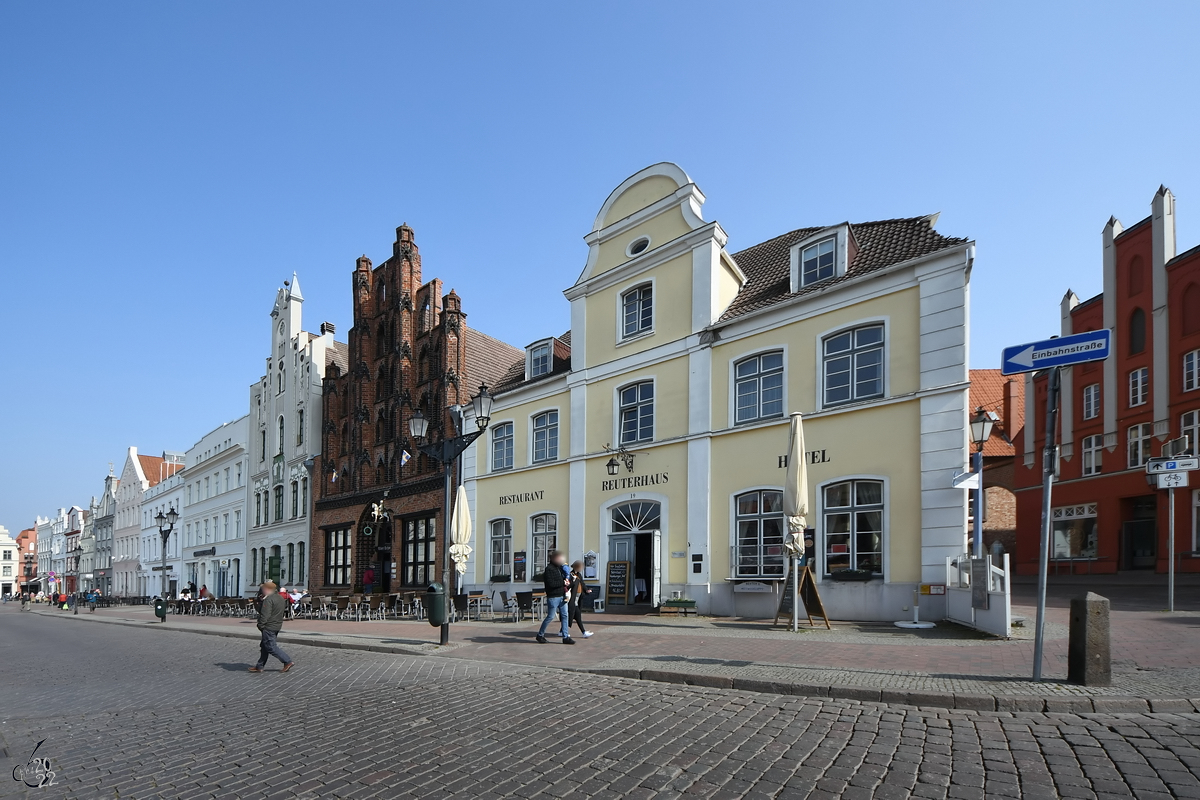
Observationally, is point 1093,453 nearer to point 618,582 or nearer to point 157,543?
point 618,582

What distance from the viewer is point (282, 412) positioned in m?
42.2

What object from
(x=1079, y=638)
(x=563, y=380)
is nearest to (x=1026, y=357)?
(x=1079, y=638)

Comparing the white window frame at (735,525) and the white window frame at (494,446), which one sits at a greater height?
the white window frame at (494,446)

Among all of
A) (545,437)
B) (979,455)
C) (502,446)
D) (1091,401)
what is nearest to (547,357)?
(545,437)

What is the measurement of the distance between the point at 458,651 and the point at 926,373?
10.9m

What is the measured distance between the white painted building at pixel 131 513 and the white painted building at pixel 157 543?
→ 1384mm

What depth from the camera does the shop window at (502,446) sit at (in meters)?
27.0

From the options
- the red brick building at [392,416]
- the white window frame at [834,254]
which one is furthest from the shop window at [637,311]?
the red brick building at [392,416]

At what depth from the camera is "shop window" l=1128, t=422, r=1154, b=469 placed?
30047mm

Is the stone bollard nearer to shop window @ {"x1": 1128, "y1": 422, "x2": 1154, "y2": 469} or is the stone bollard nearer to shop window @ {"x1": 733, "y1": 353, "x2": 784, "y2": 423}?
shop window @ {"x1": 733, "y1": 353, "x2": 784, "y2": 423}

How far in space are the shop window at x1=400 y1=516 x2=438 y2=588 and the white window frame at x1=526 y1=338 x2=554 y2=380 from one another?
7.16m

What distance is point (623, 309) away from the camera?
23359 mm

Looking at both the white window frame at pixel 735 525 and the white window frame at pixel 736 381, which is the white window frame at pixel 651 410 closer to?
the white window frame at pixel 736 381

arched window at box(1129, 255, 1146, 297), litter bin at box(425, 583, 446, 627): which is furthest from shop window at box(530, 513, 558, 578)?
arched window at box(1129, 255, 1146, 297)
